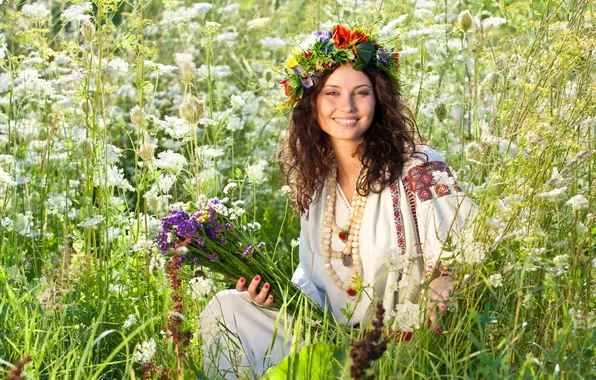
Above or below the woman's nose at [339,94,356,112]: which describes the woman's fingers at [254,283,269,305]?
below

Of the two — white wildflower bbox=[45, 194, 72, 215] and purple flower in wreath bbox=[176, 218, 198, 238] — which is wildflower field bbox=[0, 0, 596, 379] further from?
purple flower in wreath bbox=[176, 218, 198, 238]

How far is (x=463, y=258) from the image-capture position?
2.53 m

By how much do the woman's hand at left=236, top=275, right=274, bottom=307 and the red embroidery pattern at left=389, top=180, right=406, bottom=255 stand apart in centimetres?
45

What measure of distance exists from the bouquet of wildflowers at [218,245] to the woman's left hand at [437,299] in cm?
39

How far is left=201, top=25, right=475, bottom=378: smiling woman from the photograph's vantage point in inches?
125

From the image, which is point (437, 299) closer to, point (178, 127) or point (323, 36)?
point (323, 36)

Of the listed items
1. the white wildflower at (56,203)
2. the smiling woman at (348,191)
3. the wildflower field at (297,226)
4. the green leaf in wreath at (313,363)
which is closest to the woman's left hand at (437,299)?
the wildflower field at (297,226)

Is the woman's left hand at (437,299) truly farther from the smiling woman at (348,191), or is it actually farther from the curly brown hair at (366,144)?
the curly brown hair at (366,144)

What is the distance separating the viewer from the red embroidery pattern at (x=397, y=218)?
3193 mm

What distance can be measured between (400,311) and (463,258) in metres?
0.24

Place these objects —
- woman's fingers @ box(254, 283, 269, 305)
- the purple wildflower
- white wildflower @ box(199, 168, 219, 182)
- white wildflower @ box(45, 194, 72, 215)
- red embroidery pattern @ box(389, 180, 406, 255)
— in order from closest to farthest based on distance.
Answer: the purple wildflower → woman's fingers @ box(254, 283, 269, 305) → red embroidery pattern @ box(389, 180, 406, 255) → white wildflower @ box(199, 168, 219, 182) → white wildflower @ box(45, 194, 72, 215)

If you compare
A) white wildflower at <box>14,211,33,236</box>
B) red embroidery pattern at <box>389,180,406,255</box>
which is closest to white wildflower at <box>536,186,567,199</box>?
red embroidery pattern at <box>389,180,406,255</box>

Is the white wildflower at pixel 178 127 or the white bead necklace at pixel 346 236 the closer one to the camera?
the white bead necklace at pixel 346 236

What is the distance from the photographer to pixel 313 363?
100 inches
